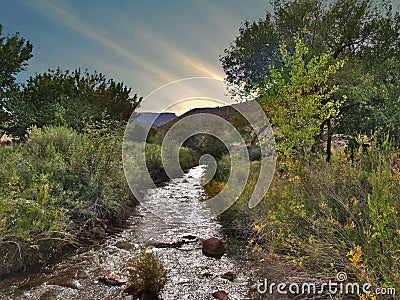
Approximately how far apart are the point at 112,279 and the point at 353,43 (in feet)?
48.7

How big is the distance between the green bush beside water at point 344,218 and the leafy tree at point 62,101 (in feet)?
43.1

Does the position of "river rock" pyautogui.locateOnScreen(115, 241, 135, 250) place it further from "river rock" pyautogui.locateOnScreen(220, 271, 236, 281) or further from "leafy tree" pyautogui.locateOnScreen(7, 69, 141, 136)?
"leafy tree" pyautogui.locateOnScreen(7, 69, 141, 136)

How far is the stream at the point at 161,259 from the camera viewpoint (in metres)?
4.02

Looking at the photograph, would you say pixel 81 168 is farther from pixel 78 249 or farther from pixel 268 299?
pixel 268 299

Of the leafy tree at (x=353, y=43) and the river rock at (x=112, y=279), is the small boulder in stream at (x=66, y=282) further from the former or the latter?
the leafy tree at (x=353, y=43)

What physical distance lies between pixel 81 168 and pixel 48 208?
2038mm

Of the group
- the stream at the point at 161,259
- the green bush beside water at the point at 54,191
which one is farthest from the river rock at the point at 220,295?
the green bush beside water at the point at 54,191

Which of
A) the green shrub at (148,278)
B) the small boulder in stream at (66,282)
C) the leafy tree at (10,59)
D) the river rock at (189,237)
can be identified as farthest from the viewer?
the leafy tree at (10,59)

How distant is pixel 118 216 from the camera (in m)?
7.92

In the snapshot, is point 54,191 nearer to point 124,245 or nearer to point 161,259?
Result: point 124,245

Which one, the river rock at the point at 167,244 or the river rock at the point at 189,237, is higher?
the river rock at the point at 189,237

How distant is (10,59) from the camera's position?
2064 centimetres

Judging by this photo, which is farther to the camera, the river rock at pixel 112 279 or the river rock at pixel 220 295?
the river rock at pixel 112 279

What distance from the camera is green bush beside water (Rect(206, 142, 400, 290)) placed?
→ 2598mm
